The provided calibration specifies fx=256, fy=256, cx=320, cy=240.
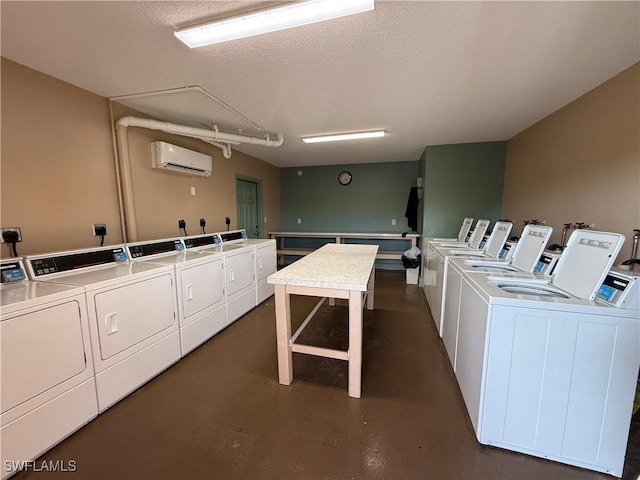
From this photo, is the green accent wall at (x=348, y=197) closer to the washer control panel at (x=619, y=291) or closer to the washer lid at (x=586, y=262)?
the washer lid at (x=586, y=262)

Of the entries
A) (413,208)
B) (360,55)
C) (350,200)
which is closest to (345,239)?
(350,200)

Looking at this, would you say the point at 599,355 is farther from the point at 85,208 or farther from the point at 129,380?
the point at 85,208

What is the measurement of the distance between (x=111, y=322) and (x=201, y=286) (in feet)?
2.93

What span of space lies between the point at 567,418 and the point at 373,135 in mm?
3367

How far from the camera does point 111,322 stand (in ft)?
6.00

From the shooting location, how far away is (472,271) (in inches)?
81.3

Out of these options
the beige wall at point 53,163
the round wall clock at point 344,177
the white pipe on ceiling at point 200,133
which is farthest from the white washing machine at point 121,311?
the round wall clock at point 344,177

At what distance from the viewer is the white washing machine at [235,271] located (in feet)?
10.3

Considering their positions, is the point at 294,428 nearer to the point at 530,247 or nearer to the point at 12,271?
the point at 12,271

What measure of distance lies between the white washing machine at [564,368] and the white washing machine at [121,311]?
2.45m

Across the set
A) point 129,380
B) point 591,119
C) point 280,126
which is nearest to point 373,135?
point 280,126

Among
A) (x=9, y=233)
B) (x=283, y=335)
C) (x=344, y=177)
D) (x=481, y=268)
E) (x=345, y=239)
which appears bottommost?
(x=283, y=335)

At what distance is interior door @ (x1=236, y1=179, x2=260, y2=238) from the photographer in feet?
15.7

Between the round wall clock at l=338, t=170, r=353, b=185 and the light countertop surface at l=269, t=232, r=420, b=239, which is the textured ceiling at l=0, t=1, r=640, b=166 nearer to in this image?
the light countertop surface at l=269, t=232, r=420, b=239
